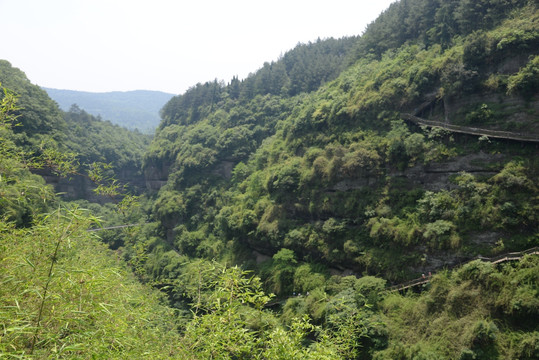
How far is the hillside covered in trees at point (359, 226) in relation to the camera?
5469 millimetres

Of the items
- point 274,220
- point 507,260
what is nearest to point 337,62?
point 274,220

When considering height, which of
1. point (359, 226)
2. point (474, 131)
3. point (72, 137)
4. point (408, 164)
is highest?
point (474, 131)

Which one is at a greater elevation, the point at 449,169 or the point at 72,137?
the point at 72,137

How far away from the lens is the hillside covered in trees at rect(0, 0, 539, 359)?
5.47 metres

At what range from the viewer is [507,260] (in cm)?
1641

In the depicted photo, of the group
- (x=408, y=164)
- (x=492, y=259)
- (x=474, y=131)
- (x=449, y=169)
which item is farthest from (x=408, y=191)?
(x=492, y=259)

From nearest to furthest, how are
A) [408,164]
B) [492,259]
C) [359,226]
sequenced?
[492,259], [408,164], [359,226]

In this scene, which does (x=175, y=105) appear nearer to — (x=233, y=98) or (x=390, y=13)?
(x=233, y=98)

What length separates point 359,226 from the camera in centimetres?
2408

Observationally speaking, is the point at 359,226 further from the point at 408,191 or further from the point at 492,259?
the point at 492,259

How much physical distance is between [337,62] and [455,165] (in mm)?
39568

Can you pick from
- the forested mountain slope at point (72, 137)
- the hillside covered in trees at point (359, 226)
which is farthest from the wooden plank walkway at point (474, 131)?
the forested mountain slope at point (72, 137)

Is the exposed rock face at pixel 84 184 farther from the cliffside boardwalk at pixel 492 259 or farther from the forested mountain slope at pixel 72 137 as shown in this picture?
the cliffside boardwalk at pixel 492 259

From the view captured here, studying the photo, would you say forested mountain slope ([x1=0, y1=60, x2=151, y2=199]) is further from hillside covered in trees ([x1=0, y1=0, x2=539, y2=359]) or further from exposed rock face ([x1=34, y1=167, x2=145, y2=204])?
hillside covered in trees ([x1=0, y1=0, x2=539, y2=359])
